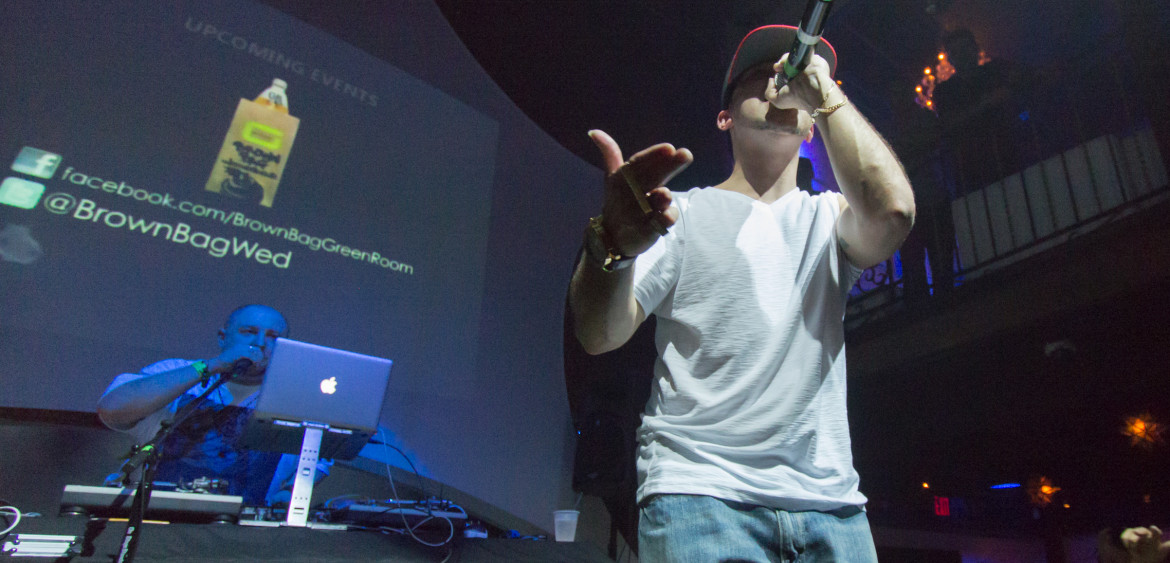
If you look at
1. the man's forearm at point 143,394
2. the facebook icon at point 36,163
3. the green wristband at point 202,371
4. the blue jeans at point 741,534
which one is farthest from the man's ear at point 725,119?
the facebook icon at point 36,163

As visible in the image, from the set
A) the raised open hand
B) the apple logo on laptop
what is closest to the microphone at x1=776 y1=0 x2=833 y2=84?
the raised open hand

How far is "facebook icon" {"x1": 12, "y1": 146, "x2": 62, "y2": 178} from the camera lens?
2.43m

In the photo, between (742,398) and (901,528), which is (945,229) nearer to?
(901,528)

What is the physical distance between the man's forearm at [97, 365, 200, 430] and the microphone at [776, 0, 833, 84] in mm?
2360

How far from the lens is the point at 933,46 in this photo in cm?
466

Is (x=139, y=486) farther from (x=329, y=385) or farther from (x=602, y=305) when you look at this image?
(x=602, y=305)

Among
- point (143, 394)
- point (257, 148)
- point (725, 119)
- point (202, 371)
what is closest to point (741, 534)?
point (725, 119)

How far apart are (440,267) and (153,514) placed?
6.17 ft

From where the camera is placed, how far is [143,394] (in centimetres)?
230

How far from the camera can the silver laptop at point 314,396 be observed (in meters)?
1.99

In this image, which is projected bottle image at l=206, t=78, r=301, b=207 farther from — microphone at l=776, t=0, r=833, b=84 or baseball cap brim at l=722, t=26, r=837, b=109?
microphone at l=776, t=0, r=833, b=84

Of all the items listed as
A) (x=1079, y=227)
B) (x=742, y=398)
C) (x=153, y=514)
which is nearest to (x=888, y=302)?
(x=1079, y=227)

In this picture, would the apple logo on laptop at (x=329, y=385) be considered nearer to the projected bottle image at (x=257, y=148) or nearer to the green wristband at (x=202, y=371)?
the green wristband at (x=202, y=371)

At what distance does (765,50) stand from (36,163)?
9.55 feet
